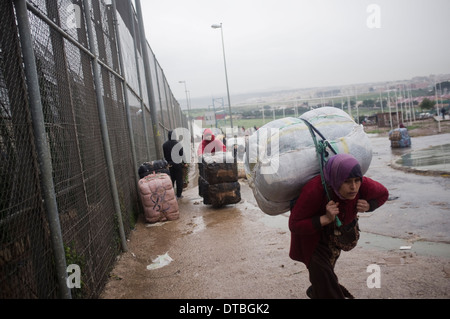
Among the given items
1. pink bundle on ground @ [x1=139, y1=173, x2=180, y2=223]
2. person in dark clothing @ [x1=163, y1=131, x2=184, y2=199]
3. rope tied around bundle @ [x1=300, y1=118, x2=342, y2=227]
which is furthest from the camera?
person in dark clothing @ [x1=163, y1=131, x2=184, y2=199]

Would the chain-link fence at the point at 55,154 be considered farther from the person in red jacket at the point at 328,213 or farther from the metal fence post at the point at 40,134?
the person in red jacket at the point at 328,213

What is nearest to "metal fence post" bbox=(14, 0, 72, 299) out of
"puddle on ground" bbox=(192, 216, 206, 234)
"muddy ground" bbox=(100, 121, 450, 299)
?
"muddy ground" bbox=(100, 121, 450, 299)

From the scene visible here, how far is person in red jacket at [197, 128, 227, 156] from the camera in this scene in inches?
330

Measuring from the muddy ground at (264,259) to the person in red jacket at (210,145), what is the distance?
6.38 feet

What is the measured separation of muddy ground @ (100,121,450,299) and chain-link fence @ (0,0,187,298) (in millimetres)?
538

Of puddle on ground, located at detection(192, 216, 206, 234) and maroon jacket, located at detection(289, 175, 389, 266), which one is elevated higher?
maroon jacket, located at detection(289, 175, 389, 266)

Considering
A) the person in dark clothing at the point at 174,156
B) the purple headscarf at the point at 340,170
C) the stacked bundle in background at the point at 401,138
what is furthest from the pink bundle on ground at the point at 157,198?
the stacked bundle in background at the point at 401,138

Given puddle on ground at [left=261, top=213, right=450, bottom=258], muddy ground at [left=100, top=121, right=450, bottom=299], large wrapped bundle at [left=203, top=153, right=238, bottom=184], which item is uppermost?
large wrapped bundle at [left=203, top=153, right=238, bottom=184]

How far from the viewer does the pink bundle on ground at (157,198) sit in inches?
255

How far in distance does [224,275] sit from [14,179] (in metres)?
2.58

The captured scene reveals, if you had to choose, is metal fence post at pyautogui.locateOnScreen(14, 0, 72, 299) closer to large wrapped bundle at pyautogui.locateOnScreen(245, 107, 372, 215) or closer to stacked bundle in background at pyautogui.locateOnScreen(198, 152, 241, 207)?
large wrapped bundle at pyautogui.locateOnScreen(245, 107, 372, 215)
